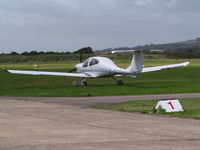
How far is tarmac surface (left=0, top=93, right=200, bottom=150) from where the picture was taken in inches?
444

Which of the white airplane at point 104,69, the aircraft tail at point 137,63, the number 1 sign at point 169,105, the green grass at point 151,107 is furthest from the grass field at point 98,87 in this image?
the number 1 sign at point 169,105

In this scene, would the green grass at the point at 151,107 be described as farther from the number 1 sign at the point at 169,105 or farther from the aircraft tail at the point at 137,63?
the aircraft tail at the point at 137,63

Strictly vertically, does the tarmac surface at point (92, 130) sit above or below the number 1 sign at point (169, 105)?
below

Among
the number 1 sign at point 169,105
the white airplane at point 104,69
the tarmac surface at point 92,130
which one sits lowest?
the tarmac surface at point 92,130

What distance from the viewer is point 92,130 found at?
13.8 metres

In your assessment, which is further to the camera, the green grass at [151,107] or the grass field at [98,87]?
the grass field at [98,87]

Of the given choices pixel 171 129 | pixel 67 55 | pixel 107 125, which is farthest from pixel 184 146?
pixel 67 55

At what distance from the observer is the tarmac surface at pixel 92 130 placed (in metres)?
11.3

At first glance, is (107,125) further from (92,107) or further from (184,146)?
(92,107)

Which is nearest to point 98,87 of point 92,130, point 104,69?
point 104,69

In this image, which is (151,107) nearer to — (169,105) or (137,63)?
(169,105)

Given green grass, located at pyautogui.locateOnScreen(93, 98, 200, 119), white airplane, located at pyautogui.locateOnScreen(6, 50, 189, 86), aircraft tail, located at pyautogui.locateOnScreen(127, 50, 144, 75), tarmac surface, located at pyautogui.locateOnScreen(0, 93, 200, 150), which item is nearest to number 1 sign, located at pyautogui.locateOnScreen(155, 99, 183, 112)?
green grass, located at pyautogui.locateOnScreen(93, 98, 200, 119)

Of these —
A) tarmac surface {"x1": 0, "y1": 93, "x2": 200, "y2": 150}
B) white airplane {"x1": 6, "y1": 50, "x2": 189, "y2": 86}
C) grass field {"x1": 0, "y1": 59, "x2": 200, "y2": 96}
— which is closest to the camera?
tarmac surface {"x1": 0, "y1": 93, "x2": 200, "y2": 150}

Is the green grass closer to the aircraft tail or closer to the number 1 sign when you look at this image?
the number 1 sign
